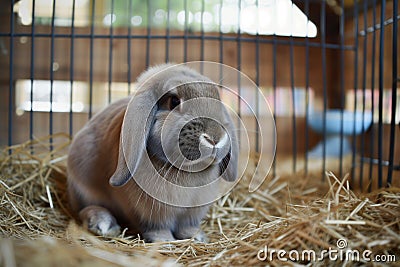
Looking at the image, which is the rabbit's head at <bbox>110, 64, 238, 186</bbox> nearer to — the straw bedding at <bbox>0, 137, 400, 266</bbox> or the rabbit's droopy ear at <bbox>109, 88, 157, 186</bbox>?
the rabbit's droopy ear at <bbox>109, 88, 157, 186</bbox>

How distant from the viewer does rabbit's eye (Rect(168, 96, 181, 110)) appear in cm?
189

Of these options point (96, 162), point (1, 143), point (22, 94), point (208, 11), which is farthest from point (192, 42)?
point (96, 162)

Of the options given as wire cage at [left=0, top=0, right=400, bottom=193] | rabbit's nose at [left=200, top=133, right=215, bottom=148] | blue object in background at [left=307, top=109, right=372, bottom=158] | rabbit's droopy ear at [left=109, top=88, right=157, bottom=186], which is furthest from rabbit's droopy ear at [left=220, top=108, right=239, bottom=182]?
blue object in background at [left=307, top=109, right=372, bottom=158]

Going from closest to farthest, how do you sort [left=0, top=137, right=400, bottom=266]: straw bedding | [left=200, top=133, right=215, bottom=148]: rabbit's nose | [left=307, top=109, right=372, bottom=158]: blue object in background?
[left=0, top=137, right=400, bottom=266]: straw bedding, [left=200, top=133, right=215, bottom=148]: rabbit's nose, [left=307, top=109, right=372, bottom=158]: blue object in background

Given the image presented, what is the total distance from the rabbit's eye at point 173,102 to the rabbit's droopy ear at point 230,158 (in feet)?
0.77

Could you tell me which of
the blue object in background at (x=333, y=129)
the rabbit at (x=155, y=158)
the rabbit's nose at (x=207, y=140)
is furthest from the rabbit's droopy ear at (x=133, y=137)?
the blue object in background at (x=333, y=129)

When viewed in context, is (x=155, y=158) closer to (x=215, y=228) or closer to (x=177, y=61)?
(x=215, y=228)

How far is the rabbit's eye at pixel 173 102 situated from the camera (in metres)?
1.89

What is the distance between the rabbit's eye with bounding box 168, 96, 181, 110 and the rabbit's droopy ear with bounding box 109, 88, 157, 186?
0.24 feet

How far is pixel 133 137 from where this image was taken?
1825mm

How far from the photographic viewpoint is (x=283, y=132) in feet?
17.3

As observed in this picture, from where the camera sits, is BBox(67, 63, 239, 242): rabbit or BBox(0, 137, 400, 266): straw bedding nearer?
BBox(0, 137, 400, 266): straw bedding

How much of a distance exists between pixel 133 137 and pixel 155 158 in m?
0.16

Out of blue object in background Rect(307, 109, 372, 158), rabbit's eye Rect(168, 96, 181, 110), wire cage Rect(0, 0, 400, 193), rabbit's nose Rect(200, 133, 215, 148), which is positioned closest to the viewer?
rabbit's nose Rect(200, 133, 215, 148)
